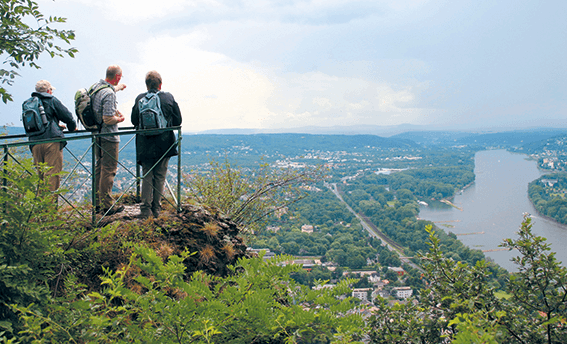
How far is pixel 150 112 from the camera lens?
498 cm

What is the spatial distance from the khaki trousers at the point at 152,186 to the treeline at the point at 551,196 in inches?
1754

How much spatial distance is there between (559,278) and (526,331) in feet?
2.14

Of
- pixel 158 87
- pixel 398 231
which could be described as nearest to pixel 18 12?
pixel 158 87

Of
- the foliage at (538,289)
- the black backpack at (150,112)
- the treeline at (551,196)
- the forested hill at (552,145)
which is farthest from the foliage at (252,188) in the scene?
the forested hill at (552,145)

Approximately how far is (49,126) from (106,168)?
0.95 meters

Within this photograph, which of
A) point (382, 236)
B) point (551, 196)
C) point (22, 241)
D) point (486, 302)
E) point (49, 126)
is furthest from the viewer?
point (551, 196)

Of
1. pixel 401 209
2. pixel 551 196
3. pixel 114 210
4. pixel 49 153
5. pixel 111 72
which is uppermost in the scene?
pixel 111 72

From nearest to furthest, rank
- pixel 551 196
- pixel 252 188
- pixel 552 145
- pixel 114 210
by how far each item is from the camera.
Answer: pixel 114 210, pixel 252 188, pixel 551 196, pixel 552 145

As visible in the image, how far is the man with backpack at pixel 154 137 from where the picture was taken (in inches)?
198

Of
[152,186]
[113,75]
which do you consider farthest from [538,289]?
[113,75]

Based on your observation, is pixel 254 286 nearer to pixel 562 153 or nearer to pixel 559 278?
pixel 559 278

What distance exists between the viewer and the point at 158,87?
521 cm

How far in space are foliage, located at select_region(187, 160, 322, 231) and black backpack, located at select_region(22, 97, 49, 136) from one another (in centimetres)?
385

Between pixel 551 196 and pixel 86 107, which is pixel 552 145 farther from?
pixel 86 107
